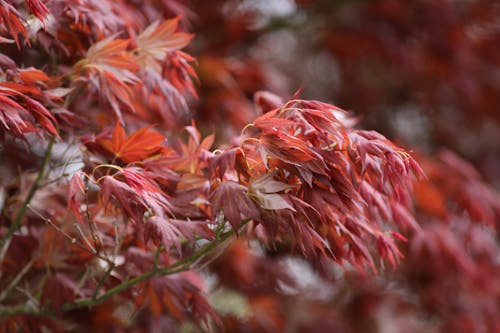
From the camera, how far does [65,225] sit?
67.0 inches

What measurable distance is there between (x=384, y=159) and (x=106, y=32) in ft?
2.65

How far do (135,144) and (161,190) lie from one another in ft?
0.48

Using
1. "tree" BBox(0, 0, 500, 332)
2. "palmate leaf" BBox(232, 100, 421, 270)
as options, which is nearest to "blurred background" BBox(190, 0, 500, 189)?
"tree" BBox(0, 0, 500, 332)

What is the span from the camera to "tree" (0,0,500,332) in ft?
4.12

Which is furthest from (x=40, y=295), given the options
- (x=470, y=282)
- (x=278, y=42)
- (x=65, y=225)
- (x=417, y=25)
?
(x=278, y=42)

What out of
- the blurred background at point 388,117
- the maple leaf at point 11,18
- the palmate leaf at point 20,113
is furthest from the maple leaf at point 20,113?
the blurred background at point 388,117

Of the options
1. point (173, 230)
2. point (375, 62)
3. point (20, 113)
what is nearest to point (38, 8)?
point (20, 113)

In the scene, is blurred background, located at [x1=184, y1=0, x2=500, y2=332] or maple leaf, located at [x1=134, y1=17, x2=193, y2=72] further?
blurred background, located at [x1=184, y1=0, x2=500, y2=332]

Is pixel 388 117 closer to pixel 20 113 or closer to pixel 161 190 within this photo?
pixel 161 190

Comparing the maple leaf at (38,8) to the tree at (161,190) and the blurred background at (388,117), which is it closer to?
the tree at (161,190)

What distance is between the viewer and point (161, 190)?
1378 millimetres

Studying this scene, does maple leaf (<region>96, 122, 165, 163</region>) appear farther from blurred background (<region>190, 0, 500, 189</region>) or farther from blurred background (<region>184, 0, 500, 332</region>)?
blurred background (<region>190, 0, 500, 189</region>)

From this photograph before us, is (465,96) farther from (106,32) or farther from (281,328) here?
(106,32)

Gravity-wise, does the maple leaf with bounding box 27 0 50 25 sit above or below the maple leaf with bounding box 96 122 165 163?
above
